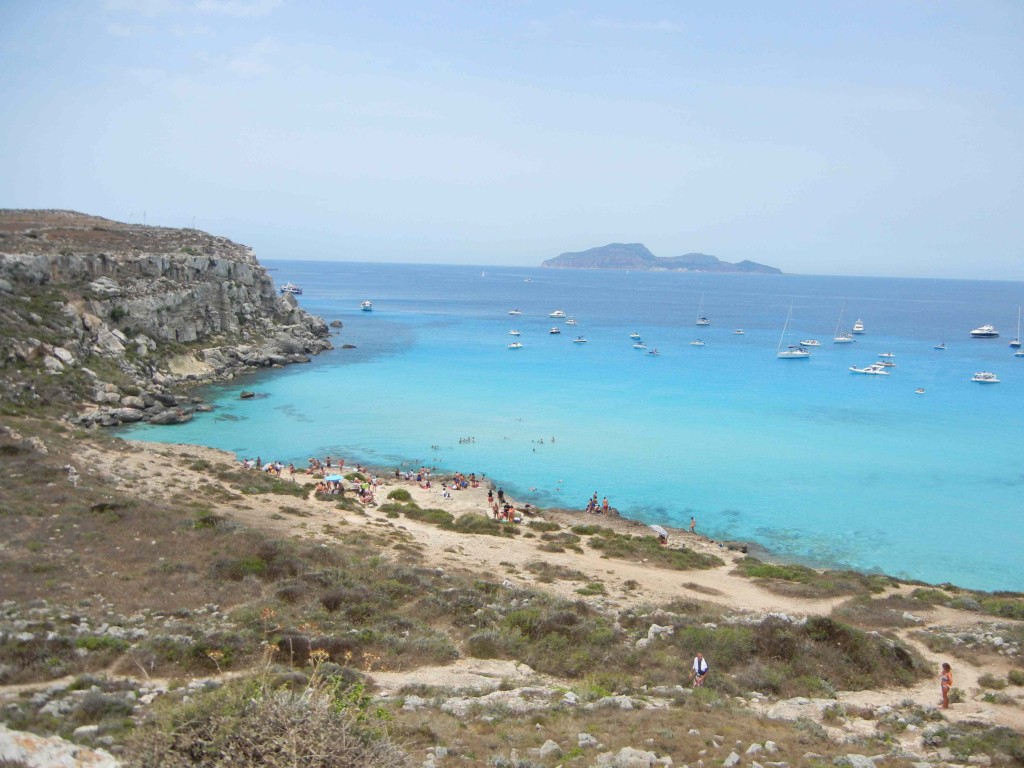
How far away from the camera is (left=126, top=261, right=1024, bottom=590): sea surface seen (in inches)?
1310

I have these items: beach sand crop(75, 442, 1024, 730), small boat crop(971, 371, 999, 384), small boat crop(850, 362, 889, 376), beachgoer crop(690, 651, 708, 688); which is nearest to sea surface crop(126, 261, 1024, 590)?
small boat crop(850, 362, 889, 376)

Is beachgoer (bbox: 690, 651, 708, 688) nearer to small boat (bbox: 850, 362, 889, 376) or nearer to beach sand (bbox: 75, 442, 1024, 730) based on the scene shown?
beach sand (bbox: 75, 442, 1024, 730)

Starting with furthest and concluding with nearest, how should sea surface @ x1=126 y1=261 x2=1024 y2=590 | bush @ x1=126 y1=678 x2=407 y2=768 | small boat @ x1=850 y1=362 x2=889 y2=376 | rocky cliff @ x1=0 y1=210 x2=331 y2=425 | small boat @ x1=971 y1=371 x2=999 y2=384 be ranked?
small boat @ x1=850 y1=362 x2=889 y2=376 → small boat @ x1=971 y1=371 x2=999 y2=384 → rocky cliff @ x1=0 y1=210 x2=331 y2=425 → sea surface @ x1=126 y1=261 x2=1024 y2=590 → bush @ x1=126 y1=678 x2=407 y2=768

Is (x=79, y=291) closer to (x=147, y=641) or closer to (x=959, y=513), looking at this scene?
(x=147, y=641)

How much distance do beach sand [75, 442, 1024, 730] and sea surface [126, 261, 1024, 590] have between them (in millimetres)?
5351

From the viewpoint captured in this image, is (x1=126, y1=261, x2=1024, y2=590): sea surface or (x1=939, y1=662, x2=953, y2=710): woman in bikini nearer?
(x1=939, y1=662, x2=953, y2=710): woman in bikini

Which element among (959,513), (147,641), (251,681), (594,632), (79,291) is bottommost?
(959,513)

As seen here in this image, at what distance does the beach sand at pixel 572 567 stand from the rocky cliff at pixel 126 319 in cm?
1372

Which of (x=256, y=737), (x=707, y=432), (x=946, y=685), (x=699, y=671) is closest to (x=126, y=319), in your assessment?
(x=707, y=432)

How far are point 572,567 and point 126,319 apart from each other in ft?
150

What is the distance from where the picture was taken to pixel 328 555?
65.2ft

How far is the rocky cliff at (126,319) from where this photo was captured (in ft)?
143

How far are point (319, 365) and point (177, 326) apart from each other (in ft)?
44.8

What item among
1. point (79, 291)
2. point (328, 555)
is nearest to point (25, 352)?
point (79, 291)
